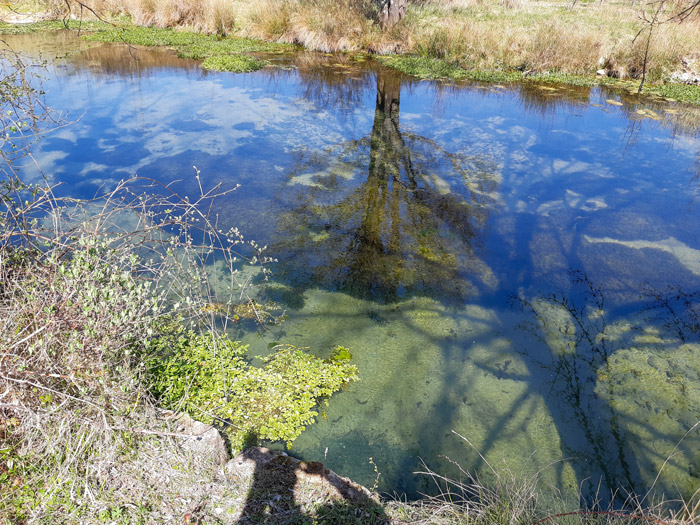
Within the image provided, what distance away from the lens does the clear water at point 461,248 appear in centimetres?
307

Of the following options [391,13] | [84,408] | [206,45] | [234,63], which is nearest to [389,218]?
[84,408]

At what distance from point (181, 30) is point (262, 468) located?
15057 mm

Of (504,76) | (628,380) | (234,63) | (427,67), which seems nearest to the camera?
(628,380)

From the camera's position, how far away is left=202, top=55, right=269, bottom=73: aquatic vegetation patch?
10859 millimetres

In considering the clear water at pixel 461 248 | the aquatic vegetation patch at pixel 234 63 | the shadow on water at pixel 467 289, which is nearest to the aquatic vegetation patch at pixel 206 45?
the aquatic vegetation patch at pixel 234 63

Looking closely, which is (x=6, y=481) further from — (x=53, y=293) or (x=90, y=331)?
(x=53, y=293)

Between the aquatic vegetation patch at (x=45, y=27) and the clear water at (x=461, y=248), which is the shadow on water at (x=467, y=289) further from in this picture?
the aquatic vegetation patch at (x=45, y=27)

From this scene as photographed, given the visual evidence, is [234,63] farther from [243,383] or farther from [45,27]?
[243,383]

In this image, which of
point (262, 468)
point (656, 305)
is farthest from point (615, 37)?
point (262, 468)

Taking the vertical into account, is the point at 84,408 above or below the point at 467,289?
above

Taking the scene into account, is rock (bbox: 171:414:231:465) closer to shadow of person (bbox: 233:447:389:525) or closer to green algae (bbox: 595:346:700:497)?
shadow of person (bbox: 233:447:389:525)

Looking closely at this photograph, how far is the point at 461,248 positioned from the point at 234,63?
8.52 metres

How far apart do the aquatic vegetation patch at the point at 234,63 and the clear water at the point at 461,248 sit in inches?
51.7

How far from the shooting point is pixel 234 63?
11.0 meters
